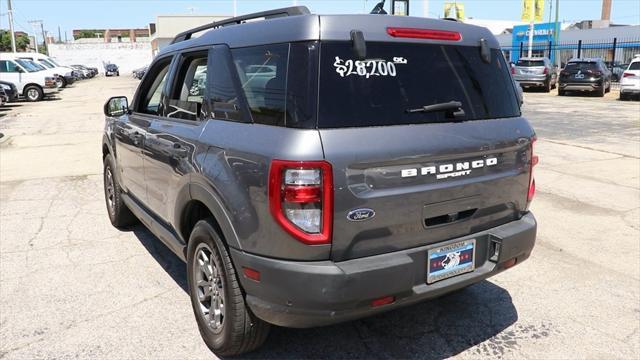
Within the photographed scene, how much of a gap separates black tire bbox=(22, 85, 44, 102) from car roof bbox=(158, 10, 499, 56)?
25.8 m

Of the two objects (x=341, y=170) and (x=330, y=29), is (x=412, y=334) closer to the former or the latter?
(x=341, y=170)

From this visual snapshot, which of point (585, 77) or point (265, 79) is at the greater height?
point (265, 79)

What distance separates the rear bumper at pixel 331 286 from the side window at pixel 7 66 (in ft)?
87.3

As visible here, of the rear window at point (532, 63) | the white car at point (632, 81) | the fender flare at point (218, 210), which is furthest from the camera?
the rear window at point (532, 63)

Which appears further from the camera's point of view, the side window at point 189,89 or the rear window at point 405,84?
the side window at point 189,89

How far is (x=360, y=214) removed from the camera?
2.56 metres

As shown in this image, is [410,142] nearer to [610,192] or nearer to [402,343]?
[402,343]

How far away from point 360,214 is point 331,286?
365mm

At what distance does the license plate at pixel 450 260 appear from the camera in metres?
2.81

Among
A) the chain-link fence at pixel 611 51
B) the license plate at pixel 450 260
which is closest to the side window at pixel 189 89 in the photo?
the license plate at pixel 450 260

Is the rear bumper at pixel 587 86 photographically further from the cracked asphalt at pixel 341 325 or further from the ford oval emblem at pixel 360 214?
the ford oval emblem at pixel 360 214

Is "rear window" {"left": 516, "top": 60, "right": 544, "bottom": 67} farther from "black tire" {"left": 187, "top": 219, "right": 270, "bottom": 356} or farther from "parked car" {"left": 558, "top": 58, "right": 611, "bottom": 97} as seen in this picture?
"black tire" {"left": 187, "top": 219, "right": 270, "bottom": 356}

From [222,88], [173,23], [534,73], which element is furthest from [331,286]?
[173,23]

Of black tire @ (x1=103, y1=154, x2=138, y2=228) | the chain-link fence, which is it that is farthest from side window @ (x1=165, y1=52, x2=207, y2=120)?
the chain-link fence
